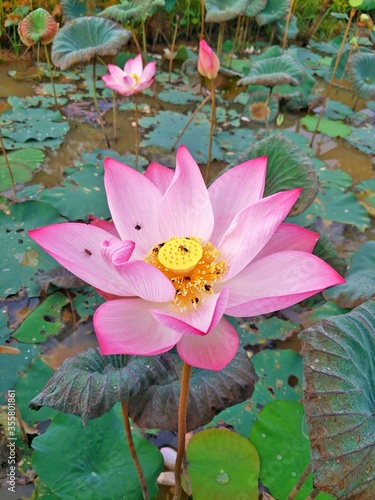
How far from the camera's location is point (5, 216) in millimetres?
2250

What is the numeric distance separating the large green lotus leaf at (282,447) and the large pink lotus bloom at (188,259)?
2.48 ft

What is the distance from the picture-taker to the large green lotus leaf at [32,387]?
153 centimetres

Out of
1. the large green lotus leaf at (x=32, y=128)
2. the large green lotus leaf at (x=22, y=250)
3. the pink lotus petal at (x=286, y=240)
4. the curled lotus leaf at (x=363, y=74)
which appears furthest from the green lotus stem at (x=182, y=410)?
the curled lotus leaf at (x=363, y=74)

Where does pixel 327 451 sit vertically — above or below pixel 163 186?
below

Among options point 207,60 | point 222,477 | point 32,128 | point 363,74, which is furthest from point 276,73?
point 222,477

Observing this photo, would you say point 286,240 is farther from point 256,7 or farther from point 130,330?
point 256,7

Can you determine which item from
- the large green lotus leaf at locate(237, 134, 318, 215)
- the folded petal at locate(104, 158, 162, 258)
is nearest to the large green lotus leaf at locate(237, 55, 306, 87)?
the large green lotus leaf at locate(237, 134, 318, 215)

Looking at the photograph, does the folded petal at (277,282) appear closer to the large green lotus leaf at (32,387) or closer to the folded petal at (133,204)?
the folded petal at (133,204)

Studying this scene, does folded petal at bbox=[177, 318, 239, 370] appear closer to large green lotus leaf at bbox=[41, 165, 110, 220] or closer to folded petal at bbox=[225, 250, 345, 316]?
folded petal at bbox=[225, 250, 345, 316]

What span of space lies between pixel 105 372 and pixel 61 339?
0.92 meters

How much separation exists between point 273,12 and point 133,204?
4522 mm

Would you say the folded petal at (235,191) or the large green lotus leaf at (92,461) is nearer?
the folded petal at (235,191)

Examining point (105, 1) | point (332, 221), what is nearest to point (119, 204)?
point (332, 221)

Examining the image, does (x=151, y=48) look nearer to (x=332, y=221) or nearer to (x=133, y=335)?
(x=332, y=221)
